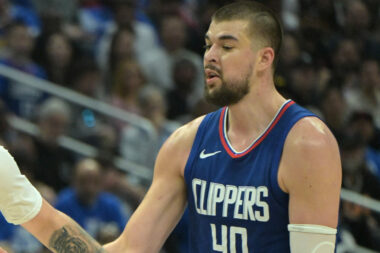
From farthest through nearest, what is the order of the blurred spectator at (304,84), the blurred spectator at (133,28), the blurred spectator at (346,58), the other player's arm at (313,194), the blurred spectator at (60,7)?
the blurred spectator at (346,58), the blurred spectator at (60,7), the blurred spectator at (304,84), the blurred spectator at (133,28), the other player's arm at (313,194)

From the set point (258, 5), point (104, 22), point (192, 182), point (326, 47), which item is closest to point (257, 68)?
point (258, 5)

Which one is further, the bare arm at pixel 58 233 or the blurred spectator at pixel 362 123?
the blurred spectator at pixel 362 123

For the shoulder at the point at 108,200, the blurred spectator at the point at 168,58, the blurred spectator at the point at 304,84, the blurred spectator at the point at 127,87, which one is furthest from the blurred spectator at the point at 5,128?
the blurred spectator at the point at 304,84

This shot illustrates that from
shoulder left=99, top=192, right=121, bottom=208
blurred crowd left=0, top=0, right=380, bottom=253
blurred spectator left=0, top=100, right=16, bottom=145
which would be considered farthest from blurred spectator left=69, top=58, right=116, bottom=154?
blurred spectator left=0, top=100, right=16, bottom=145

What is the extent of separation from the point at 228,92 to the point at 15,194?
3.34 ft

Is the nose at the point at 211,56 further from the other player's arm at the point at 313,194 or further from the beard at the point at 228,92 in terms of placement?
the other player's arm at the point at 313,194

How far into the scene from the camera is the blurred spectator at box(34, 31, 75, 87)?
7.95 m

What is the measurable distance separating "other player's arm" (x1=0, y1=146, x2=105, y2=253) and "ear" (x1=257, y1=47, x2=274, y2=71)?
106 centimetres

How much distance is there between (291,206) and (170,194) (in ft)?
2.17

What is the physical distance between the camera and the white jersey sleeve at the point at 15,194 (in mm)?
3121

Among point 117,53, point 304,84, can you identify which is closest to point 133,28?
point 117,53

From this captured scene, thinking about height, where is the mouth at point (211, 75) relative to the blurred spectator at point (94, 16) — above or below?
above

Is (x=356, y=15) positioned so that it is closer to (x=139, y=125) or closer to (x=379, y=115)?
(x=379, y=115)

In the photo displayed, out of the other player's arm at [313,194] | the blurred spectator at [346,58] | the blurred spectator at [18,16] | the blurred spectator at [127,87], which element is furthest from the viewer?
the blurred spectator at [346,58]
